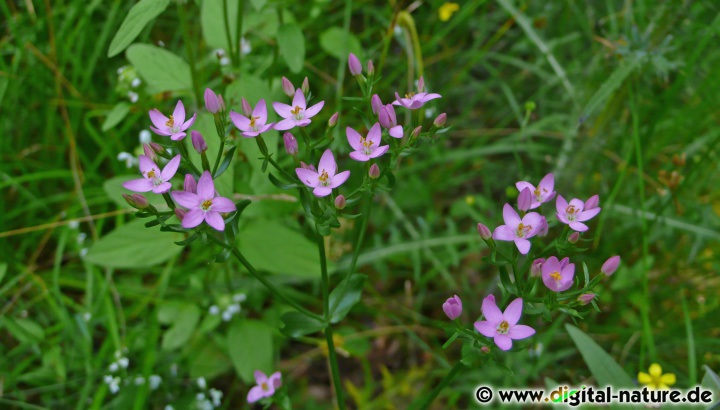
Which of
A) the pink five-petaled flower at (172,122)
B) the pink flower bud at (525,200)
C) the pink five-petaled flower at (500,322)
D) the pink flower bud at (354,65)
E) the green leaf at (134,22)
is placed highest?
the green leaf at (134,22)

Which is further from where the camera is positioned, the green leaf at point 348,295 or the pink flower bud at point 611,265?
the green leaf at point 348,295

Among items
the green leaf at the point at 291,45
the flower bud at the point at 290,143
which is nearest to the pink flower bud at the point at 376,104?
the flower bud at the point at 290,143

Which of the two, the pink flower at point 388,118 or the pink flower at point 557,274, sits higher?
the pink flower at point 388,118

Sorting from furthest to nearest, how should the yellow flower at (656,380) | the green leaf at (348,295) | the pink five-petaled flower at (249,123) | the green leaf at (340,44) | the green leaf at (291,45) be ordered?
the green leaf at (340,44) < the green leaf at (291,45) < the yellow flower at (656,380) < the green leaf at (348,295) < the pink five-petaled flower at (249,123)

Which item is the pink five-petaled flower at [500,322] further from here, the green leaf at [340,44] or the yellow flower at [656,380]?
the green leaf at [340,44]

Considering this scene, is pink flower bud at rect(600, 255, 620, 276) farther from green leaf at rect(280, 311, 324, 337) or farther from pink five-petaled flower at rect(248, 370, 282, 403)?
pink five-petaled flower at rect(248, 370, 282, 403)

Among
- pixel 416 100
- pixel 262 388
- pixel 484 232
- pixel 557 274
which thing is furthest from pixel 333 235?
pixel 557 274

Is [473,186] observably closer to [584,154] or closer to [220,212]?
[584,154]
